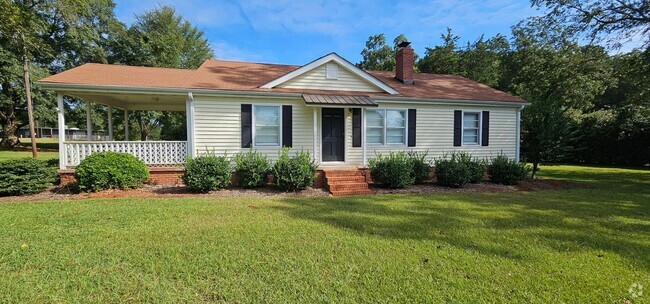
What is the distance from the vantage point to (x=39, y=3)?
2027cm

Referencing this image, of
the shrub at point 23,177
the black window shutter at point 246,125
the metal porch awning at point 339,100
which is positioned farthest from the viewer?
the black window shutter at point 246,125

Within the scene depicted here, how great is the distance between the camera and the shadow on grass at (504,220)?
419cm

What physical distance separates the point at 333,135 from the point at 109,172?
6.59 metres

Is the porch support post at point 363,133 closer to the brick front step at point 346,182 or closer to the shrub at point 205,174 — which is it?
the brick front step at point 346,182

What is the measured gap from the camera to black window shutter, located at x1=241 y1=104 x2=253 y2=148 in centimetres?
970

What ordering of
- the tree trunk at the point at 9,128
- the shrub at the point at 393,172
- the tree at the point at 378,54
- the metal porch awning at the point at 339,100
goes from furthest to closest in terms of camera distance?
the tree at the point at 378,54 → the tree trunk at the point at 9,128 → the metal porch awning at the point at 339,100 → the shrub at the point at 393,172

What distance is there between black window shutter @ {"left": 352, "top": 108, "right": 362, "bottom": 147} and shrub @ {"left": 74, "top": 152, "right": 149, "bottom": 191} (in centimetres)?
654

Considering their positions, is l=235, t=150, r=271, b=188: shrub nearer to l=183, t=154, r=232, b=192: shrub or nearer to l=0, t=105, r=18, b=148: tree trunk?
l=183, t=154, r=232, b=192: shrub

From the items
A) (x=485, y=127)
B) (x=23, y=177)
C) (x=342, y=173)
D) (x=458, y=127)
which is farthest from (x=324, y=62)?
(x=23, y=177)

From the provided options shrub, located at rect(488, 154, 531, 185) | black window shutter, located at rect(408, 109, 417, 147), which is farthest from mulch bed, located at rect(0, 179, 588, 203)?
black window shutter, located at rect(408, 109, 417, 147)

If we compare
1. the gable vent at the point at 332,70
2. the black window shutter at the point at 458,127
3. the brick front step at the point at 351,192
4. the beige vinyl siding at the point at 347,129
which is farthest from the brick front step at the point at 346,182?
the black window shutter at the point at 458,127

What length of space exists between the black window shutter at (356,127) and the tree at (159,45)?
2006 centimetres

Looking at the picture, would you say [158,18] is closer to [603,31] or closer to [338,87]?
[338,87]

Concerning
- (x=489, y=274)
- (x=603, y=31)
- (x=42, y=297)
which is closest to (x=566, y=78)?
(x=603, y=31)
